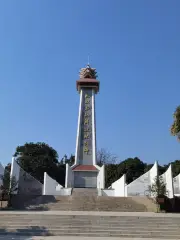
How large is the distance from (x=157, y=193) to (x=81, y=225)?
4.87 metres

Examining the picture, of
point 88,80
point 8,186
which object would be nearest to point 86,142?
point 88,80

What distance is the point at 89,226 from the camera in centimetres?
798

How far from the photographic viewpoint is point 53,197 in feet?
44.0

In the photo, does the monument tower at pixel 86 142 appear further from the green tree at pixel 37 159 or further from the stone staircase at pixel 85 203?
the green tree at pixel 37 159

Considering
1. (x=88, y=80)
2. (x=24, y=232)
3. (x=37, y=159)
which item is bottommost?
(x=24, y=232)

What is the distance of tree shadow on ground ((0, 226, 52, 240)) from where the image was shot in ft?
23.8

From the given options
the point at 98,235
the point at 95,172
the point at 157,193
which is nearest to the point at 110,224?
the point at 98,235

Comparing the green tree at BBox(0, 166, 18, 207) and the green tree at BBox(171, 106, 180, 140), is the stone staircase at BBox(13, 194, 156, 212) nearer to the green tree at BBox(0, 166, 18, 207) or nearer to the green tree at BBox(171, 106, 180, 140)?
the green tree at BBox(0, 166, 18, 207)

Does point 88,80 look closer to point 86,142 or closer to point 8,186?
point 86,142

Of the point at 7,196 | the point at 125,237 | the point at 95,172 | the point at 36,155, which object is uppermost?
the point at 36,155

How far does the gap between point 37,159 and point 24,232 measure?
2437 centimetres

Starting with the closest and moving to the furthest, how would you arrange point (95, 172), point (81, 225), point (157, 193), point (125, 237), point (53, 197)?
point (125, 237) < point (81, 225) < point (157, 193) < point (53, 197) < point (95, 172)

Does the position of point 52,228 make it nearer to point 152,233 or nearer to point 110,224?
point 110,224

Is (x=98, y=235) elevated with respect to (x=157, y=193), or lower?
lower
